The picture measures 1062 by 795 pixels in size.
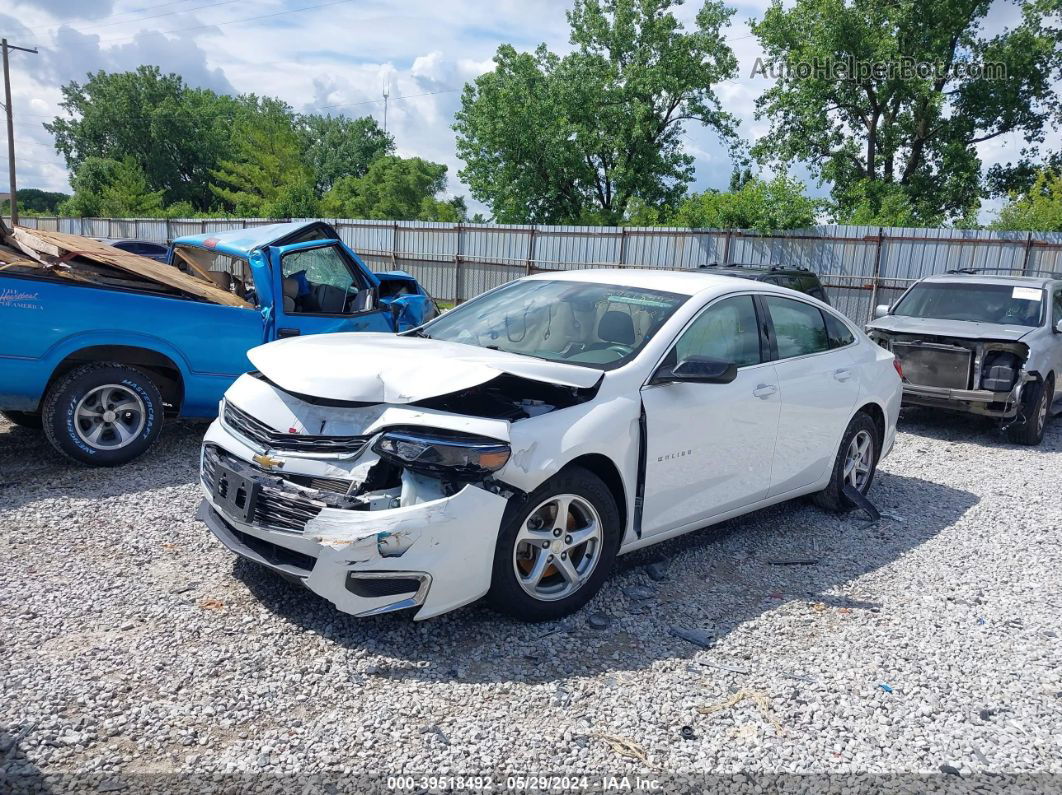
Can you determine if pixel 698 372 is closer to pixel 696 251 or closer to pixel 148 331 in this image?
pixel 148 331

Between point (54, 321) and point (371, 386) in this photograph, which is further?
point (54, 321)

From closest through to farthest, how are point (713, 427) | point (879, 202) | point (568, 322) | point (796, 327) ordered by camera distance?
point (713, 427) < point (568, 322) < point (796, 327) < point (879, 202)

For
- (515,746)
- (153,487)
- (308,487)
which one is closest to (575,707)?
(515,746)

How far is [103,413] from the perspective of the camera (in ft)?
19.5

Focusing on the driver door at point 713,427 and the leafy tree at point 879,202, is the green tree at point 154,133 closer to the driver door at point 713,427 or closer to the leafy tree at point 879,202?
the leafy tree at point 879,202

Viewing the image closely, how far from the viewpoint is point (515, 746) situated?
9.61 feet

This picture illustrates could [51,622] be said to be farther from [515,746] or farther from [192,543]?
[515,746]

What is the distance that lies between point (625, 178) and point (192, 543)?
3206cm

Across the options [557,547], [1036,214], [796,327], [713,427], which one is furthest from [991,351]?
[1036,214]

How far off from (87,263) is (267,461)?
11.7 feet

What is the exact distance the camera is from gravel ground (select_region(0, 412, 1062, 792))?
2.87 m

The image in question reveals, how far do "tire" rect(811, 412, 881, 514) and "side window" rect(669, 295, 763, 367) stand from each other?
128cm

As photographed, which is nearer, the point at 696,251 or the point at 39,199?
the point at 696,251

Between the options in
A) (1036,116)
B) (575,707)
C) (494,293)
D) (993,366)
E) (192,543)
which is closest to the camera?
(575,707)
